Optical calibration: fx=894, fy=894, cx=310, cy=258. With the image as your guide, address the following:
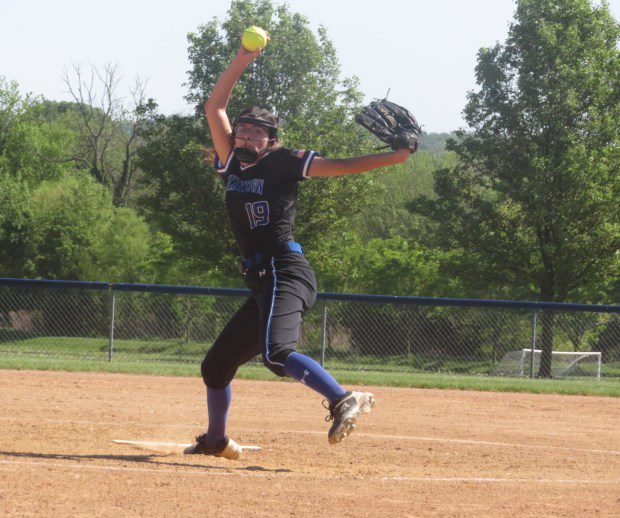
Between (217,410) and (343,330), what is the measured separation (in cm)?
1196

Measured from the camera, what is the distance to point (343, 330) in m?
17.8

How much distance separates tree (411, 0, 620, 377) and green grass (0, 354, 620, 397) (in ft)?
30.4

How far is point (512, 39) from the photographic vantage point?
25344 millimetres

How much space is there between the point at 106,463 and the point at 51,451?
59 centimetres

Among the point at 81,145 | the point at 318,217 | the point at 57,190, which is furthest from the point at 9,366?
the point at 81,145

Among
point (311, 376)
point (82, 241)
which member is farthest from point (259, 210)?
point (82, 241)

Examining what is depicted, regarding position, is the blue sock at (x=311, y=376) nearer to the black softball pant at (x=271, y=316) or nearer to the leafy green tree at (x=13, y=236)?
the black softball pant at (x=271, y=316)

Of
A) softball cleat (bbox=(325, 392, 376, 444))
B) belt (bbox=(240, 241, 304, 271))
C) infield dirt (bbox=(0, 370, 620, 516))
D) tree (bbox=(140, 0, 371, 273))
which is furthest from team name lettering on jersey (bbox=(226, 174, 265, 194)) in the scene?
tree (bbox=(140, 0, 371, 273))

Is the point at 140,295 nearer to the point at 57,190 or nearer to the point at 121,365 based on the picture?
the point at 121,365

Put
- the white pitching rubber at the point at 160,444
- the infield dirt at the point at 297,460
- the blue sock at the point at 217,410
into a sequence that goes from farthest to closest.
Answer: the white pitching rubber at the point at 160,444 → the blue sock at the point at 217,410 → the infield dirt at the point at 297,460

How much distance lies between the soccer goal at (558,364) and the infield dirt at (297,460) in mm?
6345

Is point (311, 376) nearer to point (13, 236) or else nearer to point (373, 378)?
point (373, 378)

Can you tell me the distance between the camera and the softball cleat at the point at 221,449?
5988 mm

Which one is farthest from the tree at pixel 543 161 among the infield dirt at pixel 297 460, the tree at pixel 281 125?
the infield dirt at pixel 297 460
